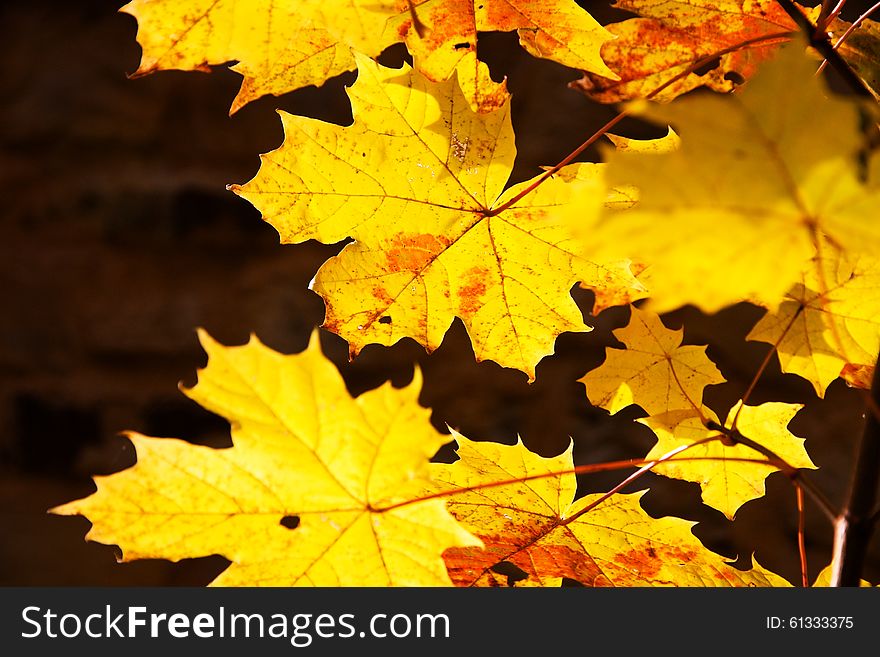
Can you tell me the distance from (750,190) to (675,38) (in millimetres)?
416

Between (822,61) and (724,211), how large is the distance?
0.44m

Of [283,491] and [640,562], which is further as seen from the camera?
[640,562]

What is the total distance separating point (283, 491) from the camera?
1.66ft

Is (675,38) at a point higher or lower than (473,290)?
higher

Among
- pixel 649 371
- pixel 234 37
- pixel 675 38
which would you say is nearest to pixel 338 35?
pixel 234 37

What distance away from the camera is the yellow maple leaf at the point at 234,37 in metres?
0.63

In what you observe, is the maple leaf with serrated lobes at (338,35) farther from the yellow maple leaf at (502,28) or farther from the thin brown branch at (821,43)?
the thin brown branch at (821,43)

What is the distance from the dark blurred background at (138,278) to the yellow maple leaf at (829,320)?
164cm

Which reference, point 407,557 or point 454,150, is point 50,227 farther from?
point 407,557

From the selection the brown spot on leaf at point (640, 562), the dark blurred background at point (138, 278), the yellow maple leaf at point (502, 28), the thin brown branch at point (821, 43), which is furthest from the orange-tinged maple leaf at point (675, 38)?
the dark blurred background at point (138, 278)

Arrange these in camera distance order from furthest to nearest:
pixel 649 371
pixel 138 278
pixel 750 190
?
pixel 138 278
pixel 649 371
pixel 750 190

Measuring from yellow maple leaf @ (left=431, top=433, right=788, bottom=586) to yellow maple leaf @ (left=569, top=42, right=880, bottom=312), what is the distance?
0.39 m

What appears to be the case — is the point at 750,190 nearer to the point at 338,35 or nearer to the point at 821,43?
the point at 821,43

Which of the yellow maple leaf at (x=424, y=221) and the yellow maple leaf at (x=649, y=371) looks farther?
the yellow maple leaf at (x=649, y=371)
